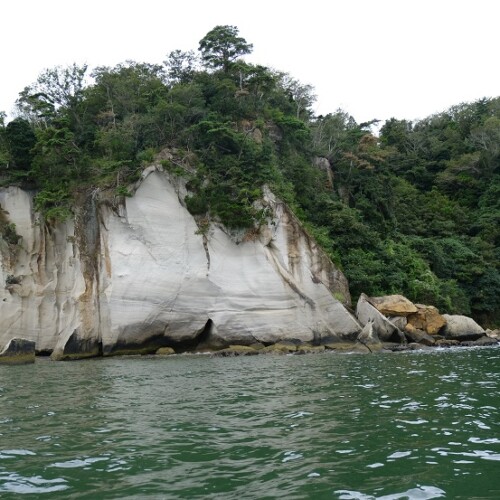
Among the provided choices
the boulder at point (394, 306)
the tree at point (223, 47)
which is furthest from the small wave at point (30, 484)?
the tree at point (223, 47)

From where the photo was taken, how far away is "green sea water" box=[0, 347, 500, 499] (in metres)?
5.66

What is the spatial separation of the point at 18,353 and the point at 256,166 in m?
15.4

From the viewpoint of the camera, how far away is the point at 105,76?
33.9 meters

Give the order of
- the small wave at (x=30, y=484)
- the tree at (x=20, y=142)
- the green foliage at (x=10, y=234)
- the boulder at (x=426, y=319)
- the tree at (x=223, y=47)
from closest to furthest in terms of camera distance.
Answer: the small wave at (x=30, y=484) → the boulder at (x=426, y=319) → the green foliage at (x=10, y=234) → the tree at (x=20, y=142) → the tree at (x=223, y=47)

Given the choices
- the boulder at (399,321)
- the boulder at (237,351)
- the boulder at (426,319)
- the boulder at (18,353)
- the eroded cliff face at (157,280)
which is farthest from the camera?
the boulder at (426,319)

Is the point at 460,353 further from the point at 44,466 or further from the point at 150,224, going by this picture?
the point at 44,466

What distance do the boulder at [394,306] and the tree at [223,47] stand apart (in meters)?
18.7

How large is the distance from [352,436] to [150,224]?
812 inches

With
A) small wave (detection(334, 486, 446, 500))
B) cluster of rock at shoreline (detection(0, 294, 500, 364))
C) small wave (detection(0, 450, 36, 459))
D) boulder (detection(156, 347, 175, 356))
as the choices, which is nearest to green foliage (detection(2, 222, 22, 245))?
cluster of rock at shoreline (detection(0, 294, 500, 364))

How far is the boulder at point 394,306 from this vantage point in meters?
26.6

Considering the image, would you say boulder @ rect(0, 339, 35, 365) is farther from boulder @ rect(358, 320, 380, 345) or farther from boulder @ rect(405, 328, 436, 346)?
boulder @ rect(405, 328, 436, 346)

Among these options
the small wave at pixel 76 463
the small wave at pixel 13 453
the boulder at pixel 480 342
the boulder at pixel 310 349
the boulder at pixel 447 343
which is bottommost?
the boulder at pixel 480 342

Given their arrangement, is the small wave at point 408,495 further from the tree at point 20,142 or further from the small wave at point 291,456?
the tree at point 20,142

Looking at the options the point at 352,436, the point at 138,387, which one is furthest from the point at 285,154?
the point at 352,436
